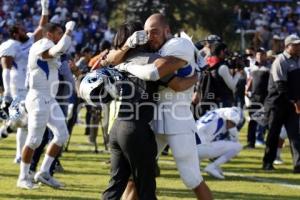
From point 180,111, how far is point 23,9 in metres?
29.3

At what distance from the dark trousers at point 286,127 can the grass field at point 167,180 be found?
0.95 ft

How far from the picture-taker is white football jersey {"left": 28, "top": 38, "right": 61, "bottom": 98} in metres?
8.91

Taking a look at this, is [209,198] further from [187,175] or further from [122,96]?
[122,96]

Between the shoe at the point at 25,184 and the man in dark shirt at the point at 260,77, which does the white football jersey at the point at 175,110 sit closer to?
the shoe at the point at 25,184

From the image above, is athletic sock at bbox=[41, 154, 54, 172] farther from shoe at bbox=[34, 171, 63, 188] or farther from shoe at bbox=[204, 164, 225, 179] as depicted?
shoe at bbox=[204, 164, 225, 179]

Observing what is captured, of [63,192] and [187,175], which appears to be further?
[63,192]

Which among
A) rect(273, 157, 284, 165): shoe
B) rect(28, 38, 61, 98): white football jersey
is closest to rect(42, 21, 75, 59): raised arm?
rect(28, 38, 61, 98): white football jersey

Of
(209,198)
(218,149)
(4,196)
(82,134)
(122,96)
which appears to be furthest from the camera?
(82,134)

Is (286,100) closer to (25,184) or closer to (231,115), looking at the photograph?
(231,115)

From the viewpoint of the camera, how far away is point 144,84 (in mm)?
6203

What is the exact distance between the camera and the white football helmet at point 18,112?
9773 millimetres

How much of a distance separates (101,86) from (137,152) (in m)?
0.63

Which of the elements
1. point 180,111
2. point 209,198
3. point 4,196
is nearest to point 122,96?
point 180,111

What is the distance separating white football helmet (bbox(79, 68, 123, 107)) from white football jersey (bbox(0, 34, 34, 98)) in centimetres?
429
